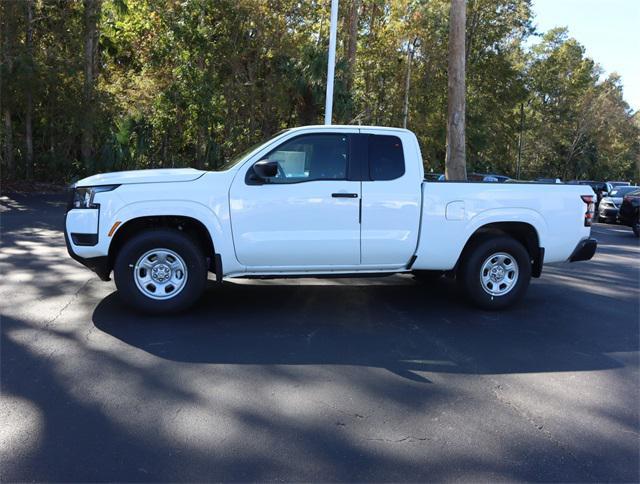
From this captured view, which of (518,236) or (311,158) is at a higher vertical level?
(311,158)

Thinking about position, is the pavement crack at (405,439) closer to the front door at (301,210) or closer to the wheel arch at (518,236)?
the front door at (301,210)

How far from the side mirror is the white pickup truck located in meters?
0.02

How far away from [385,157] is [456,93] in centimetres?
1075

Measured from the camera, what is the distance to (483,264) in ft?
21.8

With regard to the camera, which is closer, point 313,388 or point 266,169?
point 313,388

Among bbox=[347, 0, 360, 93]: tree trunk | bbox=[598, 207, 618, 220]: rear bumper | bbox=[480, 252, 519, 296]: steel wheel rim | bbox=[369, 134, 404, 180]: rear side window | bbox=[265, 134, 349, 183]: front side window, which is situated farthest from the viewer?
bbox=[347, 0, 360, 93]: tree trunk

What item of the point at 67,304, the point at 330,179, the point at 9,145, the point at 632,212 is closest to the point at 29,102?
the point at 9,145

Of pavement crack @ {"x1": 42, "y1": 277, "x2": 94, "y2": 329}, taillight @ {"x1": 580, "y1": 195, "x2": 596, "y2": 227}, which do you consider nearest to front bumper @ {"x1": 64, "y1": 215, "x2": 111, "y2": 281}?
pavement crack @ {"x1": 42, "y1": 277, "x2": 94, "y2": 329}

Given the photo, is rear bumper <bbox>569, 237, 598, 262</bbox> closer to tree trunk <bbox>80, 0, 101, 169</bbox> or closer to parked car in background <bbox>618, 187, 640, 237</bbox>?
parked car in background <bbox>618, 187, 640, 237</bbox>

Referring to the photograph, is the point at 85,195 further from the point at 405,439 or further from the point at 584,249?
the point at 584,249

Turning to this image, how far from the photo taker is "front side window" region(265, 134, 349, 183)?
20.5ft

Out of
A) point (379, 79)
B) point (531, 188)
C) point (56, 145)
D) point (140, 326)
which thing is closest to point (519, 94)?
point (379, 79)

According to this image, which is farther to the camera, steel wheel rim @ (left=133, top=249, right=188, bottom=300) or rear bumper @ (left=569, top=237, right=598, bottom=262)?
rear bumper @ (left=569, top=237, right=598, bottom=262)

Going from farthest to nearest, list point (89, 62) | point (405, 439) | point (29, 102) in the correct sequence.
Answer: point (89, 62)
point (29, 102)
point (405, 439)
